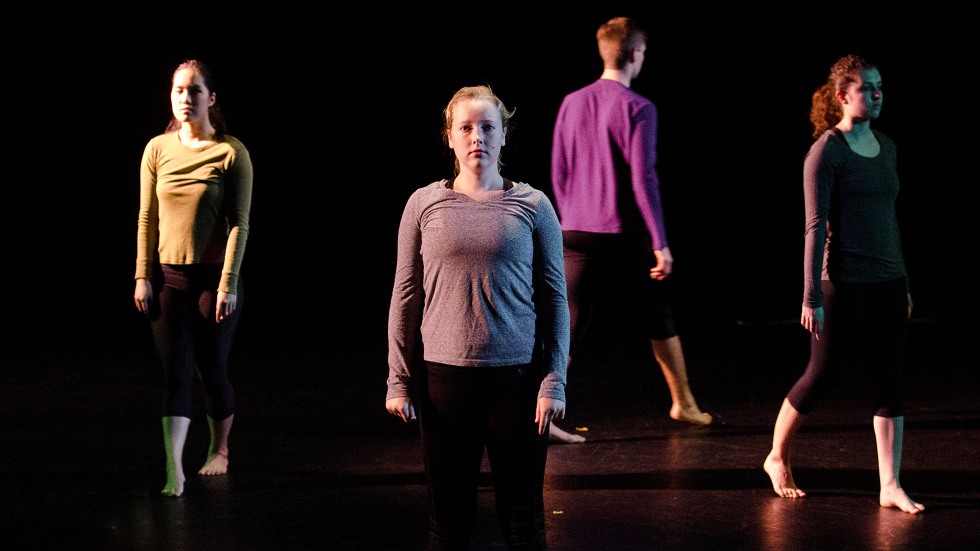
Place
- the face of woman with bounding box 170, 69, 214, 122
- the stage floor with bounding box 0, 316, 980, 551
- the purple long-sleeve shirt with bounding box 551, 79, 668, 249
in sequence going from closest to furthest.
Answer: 1. the stage floor with bounding box 0, 316, 980, 551
2. the face of woman with bounding box 170, 69, 214, 122
3. the purple long-sleeve shirt with bounding box 551, 79, 668, 249

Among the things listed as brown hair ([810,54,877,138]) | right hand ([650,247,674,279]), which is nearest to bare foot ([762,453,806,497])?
right hand ([650,247,674,279])

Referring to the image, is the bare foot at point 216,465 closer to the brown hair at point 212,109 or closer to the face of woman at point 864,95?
the brown hair at point 212,109

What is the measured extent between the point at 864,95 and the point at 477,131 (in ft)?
4.88

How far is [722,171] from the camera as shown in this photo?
8.43m

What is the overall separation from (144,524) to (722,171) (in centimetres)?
582

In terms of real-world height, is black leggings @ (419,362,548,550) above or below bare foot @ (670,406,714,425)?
above

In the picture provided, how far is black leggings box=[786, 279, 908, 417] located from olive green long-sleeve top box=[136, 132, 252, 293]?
1787 mm

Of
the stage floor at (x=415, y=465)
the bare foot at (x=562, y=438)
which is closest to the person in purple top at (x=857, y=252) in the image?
the stage floor at (x=415, y=465)

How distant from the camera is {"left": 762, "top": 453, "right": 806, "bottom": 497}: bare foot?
3.71m

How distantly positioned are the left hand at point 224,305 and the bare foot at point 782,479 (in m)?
1.75

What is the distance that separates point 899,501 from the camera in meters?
3.53

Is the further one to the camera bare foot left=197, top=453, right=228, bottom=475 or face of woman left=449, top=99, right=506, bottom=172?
bare foot left=197, top=453, right=228, bottom=475

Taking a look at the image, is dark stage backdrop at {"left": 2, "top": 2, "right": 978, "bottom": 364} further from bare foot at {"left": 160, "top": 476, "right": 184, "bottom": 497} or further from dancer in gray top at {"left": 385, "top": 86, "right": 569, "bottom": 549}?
dancer in gray top at {"left": 385, "top": 86, "right": 569, "bottom": 549}

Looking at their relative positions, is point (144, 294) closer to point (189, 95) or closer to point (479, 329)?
point (189, 95)
